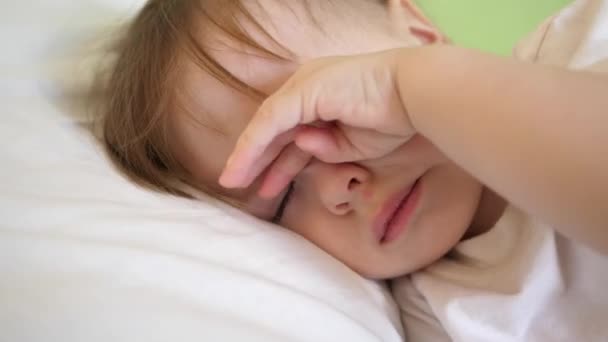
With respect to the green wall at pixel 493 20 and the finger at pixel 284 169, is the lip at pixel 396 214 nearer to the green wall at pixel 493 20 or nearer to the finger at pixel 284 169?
the finger at pixel 284 169

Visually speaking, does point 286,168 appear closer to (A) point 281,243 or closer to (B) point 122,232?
(A) point 281,243

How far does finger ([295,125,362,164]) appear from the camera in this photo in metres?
0.53

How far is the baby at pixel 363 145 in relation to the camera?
44cm

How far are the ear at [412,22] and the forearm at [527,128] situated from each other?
31 centimetres

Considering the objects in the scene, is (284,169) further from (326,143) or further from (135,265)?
(135,265)

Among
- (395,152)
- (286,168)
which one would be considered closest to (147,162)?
(286,168)

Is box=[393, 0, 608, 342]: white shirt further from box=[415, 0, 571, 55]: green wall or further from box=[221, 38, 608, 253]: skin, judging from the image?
box=[415, 0, 571, 55]: green wall

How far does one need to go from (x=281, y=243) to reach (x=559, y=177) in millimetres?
276

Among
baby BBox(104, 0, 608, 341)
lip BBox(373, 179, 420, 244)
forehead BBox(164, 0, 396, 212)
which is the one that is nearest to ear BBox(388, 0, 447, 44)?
baby BBox(104, 0, 608, 341)

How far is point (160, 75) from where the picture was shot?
0.63 meters

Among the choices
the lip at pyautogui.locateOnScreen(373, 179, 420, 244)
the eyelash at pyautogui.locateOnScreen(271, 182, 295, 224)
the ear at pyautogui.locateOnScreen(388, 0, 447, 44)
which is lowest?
the eyelash at pyautogui.locateOnScreen(271, 182, 295, 224)

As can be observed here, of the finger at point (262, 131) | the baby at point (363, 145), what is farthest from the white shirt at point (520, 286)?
the finger at point (262, 131)

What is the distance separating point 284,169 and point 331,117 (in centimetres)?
11

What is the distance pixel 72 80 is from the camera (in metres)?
0.72
